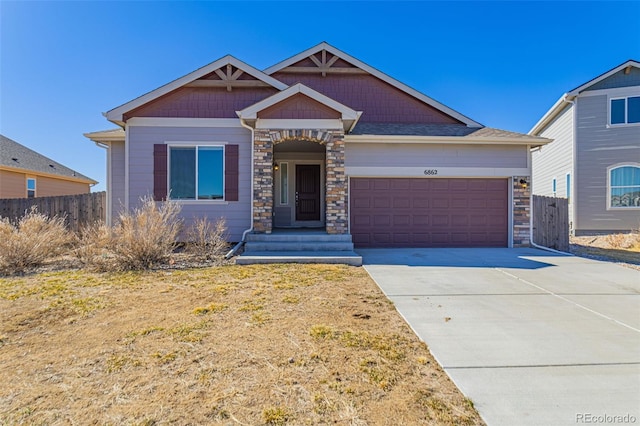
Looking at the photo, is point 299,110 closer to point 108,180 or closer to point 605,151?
point 108,180

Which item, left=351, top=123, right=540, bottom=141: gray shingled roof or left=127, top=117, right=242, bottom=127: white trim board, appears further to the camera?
left=351, top=123, right=540, bottom=141: gray shingled roof

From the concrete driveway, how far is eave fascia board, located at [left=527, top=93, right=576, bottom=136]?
34.0 ft

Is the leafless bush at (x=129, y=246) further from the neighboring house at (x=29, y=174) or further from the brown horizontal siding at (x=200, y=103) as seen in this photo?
the neighboring house at (x=29, y=174)

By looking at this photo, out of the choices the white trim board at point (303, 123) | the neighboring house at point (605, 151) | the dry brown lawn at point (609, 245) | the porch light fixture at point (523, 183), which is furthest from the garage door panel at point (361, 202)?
the neighboring house at point (605, 151)

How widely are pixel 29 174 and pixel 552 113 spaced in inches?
1106

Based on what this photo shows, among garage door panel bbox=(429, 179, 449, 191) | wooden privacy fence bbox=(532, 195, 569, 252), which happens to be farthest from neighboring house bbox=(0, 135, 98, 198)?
wooden privacy fence bbox=(532, 195, 569, 252)

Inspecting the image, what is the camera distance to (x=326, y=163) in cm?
893

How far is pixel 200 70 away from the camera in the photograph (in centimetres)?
896

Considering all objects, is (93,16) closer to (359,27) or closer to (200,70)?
(200,70)

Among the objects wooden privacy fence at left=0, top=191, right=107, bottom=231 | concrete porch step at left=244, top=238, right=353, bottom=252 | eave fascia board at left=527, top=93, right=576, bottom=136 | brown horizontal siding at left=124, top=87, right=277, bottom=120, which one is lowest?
concrete porch step at left=244, top=238, right=353, bottom=252

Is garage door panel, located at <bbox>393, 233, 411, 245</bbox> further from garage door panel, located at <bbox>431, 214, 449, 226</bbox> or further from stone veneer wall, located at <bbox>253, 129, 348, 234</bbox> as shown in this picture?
stone veneer wall, located at <bbox>253, 129, 348, 234</bbox>

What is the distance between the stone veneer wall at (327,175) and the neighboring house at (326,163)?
0.03 m

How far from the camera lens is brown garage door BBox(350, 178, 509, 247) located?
9516mm

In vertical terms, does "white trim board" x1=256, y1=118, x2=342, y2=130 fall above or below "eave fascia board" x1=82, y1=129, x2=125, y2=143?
above
